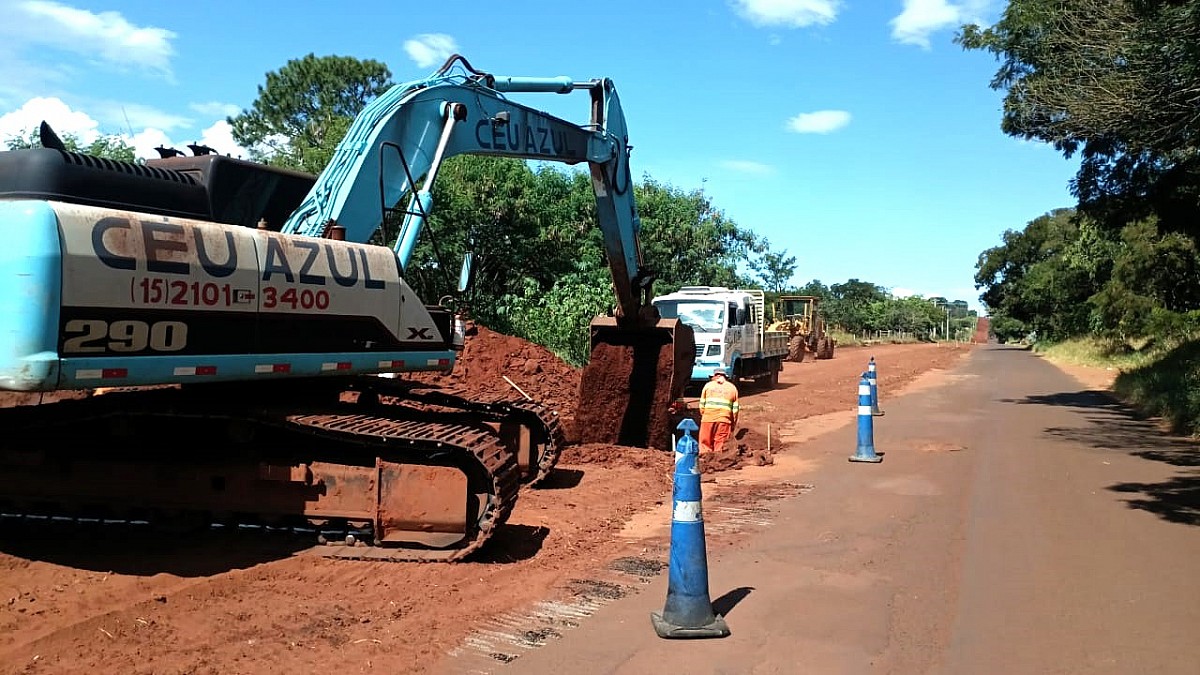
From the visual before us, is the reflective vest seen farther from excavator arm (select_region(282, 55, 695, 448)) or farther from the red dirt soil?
the red dirt soil

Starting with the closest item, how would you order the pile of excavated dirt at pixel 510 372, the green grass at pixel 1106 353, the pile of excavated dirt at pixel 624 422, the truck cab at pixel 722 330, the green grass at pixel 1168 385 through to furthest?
the pile of excavated dirt at pixel 624 422
the green grass at pixel 1168 385
the pile of excavated dirt at pixel 510 372
the truck cab at pixel 722 330
the green grass at pixel 1106 353

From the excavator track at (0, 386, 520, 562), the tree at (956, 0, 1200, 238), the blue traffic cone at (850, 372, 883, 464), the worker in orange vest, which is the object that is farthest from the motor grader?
the excavator track at (0, 386, 520, 562)

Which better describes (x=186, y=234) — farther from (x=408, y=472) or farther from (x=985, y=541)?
(x=985, y=541)

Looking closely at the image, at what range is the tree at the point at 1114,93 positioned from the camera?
10234 millimetres

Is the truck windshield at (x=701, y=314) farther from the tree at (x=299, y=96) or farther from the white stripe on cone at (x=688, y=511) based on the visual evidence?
the tree at (x=299, y=96)

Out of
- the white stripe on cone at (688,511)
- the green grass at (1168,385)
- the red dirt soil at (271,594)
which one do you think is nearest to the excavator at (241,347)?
the red dirt soil at (271,594)

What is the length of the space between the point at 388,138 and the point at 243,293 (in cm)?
211

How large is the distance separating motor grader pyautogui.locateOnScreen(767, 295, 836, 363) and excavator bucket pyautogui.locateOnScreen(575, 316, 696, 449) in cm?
2370

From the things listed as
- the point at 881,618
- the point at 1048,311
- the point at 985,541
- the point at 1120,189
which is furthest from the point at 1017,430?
the point at 1048,311

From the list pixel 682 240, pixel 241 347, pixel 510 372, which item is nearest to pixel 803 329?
pixel 682 240

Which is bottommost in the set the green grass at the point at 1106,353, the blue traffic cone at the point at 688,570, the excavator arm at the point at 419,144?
the blue traffic cone at the point at 688,570

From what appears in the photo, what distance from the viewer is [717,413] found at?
37.3 ft

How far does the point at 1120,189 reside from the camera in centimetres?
1844

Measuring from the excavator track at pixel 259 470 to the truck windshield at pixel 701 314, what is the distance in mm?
Result: 14556
